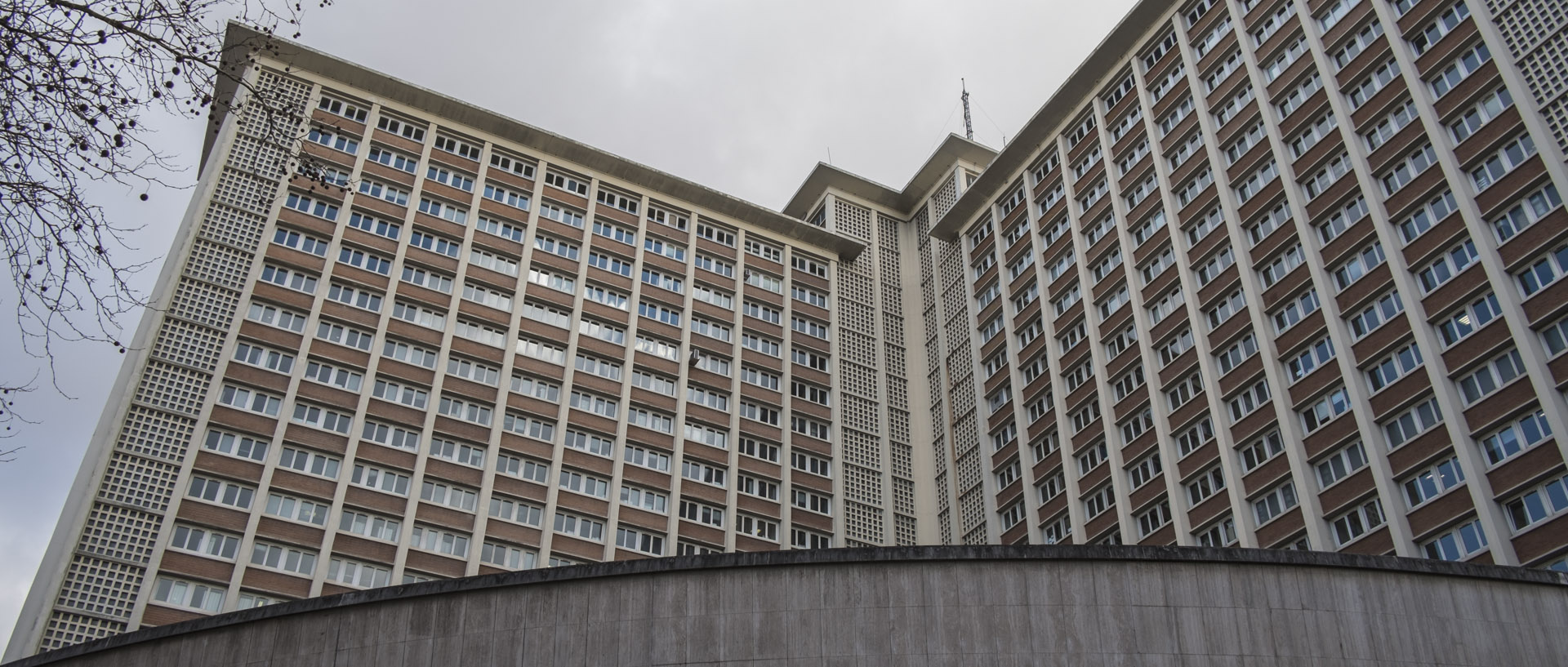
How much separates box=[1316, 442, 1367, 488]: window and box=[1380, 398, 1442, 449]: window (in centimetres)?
95

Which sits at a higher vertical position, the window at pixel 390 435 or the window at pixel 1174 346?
the window at pixel 1174 346

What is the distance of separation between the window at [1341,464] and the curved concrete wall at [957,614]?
69.8ft

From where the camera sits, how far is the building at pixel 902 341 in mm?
42500

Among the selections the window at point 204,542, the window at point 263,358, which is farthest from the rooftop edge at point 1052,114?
the window at point 204,542

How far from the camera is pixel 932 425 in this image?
68.8m

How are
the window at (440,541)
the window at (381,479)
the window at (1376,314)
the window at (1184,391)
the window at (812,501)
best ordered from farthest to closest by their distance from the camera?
the window at (812,501), the window at (381,479), the window at (440,541), the window at (1184,391), the window at (1376,314)

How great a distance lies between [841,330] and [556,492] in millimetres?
20363

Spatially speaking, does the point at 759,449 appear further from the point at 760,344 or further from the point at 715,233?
the point at 715,233

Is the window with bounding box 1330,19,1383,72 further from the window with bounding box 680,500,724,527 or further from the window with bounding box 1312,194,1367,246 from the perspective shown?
the window with bounding box 680,500,724,527

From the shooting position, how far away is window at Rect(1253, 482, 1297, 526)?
4528 cm

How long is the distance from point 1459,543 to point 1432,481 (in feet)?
7.85

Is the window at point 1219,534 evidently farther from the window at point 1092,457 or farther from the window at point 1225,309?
the window at point 1225,309

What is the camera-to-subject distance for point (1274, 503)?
4597 cm

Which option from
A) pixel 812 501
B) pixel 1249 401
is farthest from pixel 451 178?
pixel 1249 401
